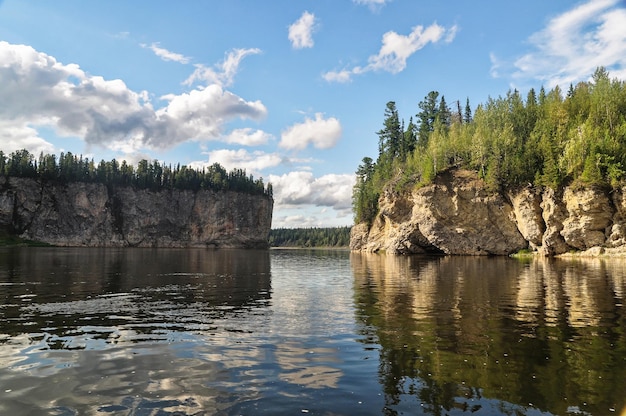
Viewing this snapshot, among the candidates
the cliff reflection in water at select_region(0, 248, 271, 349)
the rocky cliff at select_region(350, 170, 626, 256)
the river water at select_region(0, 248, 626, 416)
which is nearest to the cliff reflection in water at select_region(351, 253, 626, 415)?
the river water at select_region(0, 248, 626, 416)

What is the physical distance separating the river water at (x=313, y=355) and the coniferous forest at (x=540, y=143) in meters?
62.5

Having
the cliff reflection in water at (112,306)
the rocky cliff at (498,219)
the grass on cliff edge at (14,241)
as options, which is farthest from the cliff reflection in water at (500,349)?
the grass on cliff edge at (14,241)

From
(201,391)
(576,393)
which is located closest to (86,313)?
(201,391)

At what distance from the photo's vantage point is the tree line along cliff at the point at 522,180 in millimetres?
77188

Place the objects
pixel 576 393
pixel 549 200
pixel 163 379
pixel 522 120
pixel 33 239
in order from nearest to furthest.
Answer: pixel 576 393, pixel 163 379, pixel 549 200, pixel 522 120, pixel 33 239

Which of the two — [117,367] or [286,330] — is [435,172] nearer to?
[286,330]

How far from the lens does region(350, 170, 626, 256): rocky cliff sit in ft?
250

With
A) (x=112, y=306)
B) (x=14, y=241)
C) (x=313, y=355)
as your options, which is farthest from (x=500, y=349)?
(x=14, y=241)

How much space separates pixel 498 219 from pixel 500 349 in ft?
289

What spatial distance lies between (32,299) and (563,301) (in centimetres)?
3430

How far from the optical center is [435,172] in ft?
343

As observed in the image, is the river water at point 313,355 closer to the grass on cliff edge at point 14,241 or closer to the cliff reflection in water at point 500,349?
the cliff reflection in water at point 500,349

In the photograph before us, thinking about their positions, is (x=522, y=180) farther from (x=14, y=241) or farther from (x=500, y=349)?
(x=14, y=241)

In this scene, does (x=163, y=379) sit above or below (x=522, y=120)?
below
